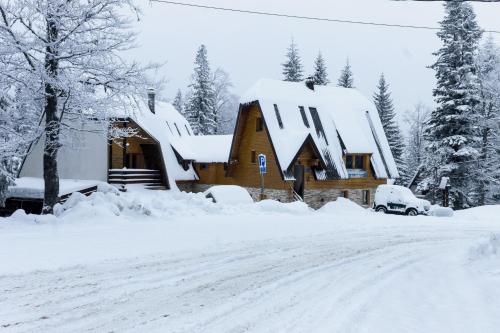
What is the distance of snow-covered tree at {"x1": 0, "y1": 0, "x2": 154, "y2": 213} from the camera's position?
39.7 ft

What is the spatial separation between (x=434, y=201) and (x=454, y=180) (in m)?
3.07

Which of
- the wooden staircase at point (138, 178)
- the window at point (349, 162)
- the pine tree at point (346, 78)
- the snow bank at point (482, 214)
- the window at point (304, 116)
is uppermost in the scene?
the pine tree at point (346, 78)

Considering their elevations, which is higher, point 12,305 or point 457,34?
point 457,34

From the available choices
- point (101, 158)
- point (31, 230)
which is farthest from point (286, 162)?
point (31, 230)

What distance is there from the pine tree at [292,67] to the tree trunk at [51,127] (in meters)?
41.4

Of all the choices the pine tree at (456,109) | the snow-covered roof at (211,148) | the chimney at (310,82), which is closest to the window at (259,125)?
the snow-covered roof at (211,148)

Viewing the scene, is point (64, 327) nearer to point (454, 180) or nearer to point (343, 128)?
point (343, 128)

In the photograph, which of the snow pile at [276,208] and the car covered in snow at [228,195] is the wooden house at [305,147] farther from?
the snow pile at [276,208]

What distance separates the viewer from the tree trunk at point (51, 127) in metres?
12.8

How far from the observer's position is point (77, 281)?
686 cm

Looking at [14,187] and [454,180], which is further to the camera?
[454,180]

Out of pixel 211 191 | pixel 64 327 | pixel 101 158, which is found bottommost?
pixel 64 327

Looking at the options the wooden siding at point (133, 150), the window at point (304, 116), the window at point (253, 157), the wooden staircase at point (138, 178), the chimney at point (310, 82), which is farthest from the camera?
the chimney at point (310, 82)

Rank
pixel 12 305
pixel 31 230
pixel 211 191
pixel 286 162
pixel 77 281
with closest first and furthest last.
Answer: pixel 12 305 < pixel 77 281 < pixel 31 230 < pixel 211 191 < pixel 286 162
